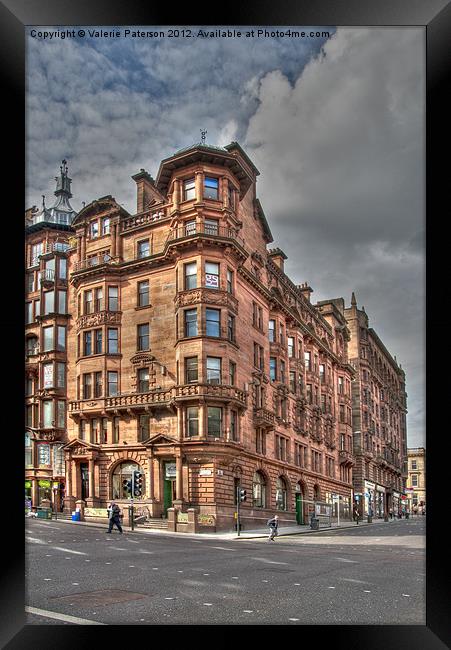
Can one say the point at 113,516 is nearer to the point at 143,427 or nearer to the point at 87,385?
the point at 143,427

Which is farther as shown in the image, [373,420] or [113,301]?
[373,420]

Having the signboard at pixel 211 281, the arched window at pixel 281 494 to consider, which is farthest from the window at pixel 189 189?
the arched window at pixel 281 494

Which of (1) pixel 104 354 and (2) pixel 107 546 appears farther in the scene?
(1) pixel 104 354

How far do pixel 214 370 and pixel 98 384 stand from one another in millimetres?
6826

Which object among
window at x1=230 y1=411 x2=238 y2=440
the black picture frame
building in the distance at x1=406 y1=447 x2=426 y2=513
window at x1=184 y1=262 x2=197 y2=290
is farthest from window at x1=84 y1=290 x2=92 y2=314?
the black picture frame

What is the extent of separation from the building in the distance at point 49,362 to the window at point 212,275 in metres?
6.53

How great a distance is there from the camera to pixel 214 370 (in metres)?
25.4

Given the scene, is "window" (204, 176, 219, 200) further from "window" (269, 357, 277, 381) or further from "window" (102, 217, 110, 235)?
"window" (269, 357, 277, 381)

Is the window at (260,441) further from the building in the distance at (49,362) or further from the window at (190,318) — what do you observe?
the building in the distance at (49,362)

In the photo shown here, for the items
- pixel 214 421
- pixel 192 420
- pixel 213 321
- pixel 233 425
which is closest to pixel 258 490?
pixel 233 425

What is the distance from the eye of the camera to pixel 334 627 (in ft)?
27.7
